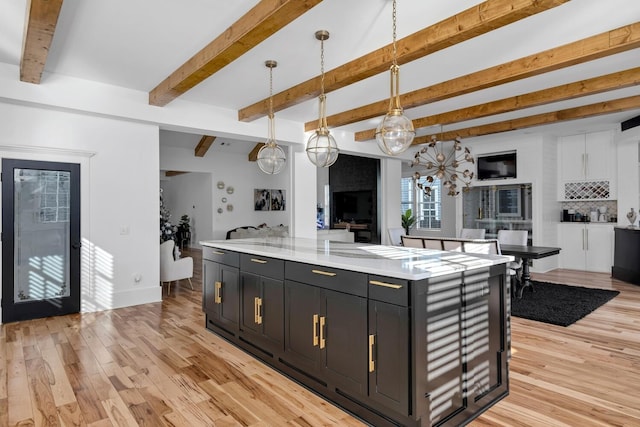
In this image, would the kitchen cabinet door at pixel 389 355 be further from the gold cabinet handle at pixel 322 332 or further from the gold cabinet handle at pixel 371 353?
the gold cabinet handle at pixel 322 332

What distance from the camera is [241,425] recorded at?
2.15 m

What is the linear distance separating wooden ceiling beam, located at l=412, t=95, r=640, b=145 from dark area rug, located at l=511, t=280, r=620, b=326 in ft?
8.70

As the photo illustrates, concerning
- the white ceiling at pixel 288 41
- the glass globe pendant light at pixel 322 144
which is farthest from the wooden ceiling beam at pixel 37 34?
the glass globe pendant light at pixel 322 144

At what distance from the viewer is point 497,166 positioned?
8.15 meters

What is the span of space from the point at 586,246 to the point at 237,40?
7.58 meters

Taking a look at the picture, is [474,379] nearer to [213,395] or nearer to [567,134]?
[213,395]

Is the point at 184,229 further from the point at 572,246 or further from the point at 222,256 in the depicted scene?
the point at 572,246

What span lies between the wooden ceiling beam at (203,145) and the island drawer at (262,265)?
6.59 metres

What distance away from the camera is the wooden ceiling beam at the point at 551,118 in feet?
17.5

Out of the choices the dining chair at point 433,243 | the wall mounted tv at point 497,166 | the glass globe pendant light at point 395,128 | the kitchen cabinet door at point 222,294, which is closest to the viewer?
the glass globe pendant light at point 395,128

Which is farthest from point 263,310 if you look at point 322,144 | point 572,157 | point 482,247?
point 572,157

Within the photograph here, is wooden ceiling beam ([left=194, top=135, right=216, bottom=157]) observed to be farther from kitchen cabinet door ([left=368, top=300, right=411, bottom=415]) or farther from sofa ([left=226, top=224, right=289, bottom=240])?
kitchen cabinet door ([left=368, top=300, right=411, bottom=415])

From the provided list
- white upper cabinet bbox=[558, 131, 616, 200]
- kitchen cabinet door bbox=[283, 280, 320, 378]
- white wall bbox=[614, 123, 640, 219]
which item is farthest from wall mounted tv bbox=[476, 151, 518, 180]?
kitchen cabinet door bbox=[283, 280, 320, 378]

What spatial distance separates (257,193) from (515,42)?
901 centimetres
